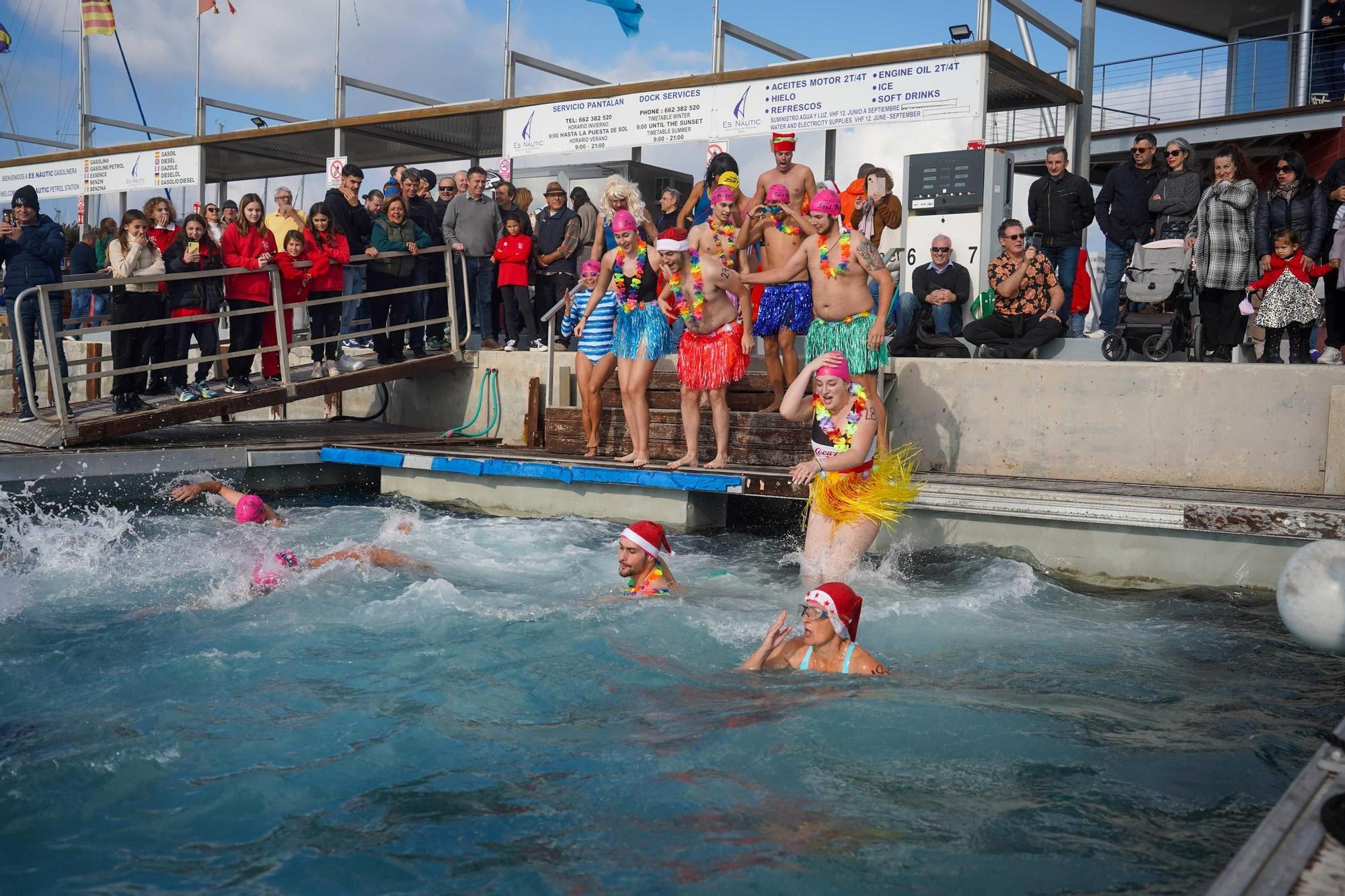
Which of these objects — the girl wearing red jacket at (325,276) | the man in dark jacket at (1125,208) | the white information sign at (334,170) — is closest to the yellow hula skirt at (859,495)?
the man in dark jacket at (1125,208)

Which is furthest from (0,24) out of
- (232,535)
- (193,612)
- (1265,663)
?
(1265,663)

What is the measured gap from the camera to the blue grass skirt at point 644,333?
→ 9891 mm

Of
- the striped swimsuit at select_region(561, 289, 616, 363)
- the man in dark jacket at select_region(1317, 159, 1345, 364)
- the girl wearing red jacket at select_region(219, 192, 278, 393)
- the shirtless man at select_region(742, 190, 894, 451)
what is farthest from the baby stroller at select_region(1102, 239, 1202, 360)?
the girl wearing red jacket at select_region(219, 192, 278, 393)

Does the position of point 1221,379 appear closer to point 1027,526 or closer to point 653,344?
point 1027,526

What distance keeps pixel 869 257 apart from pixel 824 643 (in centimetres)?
394

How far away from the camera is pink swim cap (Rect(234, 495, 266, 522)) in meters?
8.78

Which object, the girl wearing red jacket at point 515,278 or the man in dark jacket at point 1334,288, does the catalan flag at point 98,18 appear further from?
the man in dark jacket at point 1334,288

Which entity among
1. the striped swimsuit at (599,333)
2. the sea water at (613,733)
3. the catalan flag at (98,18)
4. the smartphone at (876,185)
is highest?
the catalan flag at (98,18)

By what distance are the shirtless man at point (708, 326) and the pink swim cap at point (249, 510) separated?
Answer: 3322 mm

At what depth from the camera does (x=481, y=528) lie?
1017 cm

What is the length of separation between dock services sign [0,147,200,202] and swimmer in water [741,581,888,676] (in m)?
15.8

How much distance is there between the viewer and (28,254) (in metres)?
11.1

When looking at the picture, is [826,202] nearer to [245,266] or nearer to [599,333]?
[599,333]

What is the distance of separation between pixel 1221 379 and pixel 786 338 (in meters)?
3.55
